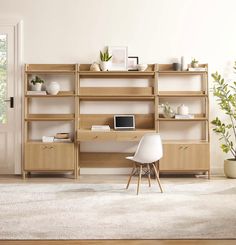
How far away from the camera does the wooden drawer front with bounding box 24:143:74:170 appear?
616 centimetres

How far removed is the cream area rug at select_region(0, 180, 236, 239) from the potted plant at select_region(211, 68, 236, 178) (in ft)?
1.71

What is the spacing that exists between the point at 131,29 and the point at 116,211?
10.6 feet

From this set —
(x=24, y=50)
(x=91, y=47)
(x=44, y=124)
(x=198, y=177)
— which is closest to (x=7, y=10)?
(x=24, y=50)

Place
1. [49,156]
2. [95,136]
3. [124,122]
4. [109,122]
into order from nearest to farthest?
[95,136], [49,156], [124,122], [109,122]

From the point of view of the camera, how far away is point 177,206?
4.46 meters

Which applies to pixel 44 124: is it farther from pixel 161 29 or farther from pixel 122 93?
pixel 161 29

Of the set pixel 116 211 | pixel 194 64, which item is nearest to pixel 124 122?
pixel 194 64

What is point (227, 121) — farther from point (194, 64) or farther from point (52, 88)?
point (52, 88)

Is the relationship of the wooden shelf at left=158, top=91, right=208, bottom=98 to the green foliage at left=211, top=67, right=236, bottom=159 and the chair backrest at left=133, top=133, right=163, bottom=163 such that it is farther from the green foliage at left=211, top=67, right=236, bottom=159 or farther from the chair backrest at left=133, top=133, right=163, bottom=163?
the chair backrest at left=133, top=133, right=163, bottom=163

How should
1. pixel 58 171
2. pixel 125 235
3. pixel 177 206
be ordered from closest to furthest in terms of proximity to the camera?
pixel 125 235 < pixel 177 206 < pixel 58 171

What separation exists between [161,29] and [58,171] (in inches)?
101

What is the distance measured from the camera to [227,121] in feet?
21.6

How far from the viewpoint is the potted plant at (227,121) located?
20.4 ft

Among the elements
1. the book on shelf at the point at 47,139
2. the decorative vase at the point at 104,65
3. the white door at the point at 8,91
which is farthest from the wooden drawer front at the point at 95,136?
the white door at the point at 8,91
